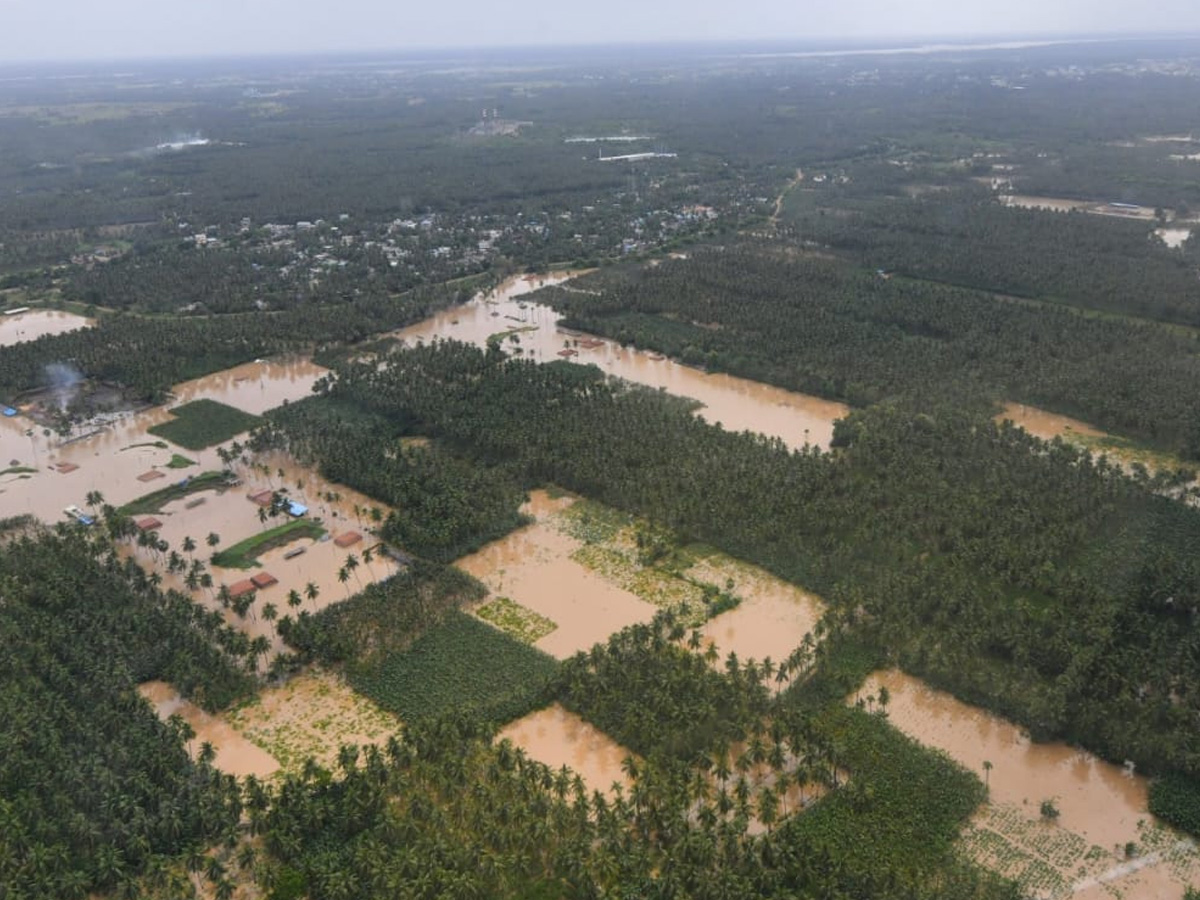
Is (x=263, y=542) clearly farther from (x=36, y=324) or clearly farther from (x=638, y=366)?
(x=36, y=324)

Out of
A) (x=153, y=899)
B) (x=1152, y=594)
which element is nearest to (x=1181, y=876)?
(x=1152, y=594)

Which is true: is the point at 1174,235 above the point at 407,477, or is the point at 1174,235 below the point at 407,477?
above

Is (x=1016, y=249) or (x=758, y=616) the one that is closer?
(x=758, y=616)

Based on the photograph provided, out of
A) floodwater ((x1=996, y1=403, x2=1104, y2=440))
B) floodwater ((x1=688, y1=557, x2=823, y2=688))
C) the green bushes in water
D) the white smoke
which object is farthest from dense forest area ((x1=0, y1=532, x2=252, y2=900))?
floodwater ((x1=996, y1=403, x2=1104, y2=440))

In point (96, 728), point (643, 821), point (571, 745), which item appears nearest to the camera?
point (643, 821)

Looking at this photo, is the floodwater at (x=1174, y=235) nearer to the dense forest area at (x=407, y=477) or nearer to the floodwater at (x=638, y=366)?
the floodwater at (x=638, y=366)

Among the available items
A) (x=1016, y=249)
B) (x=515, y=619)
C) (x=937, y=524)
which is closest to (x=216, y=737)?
(x=515, y=619)
